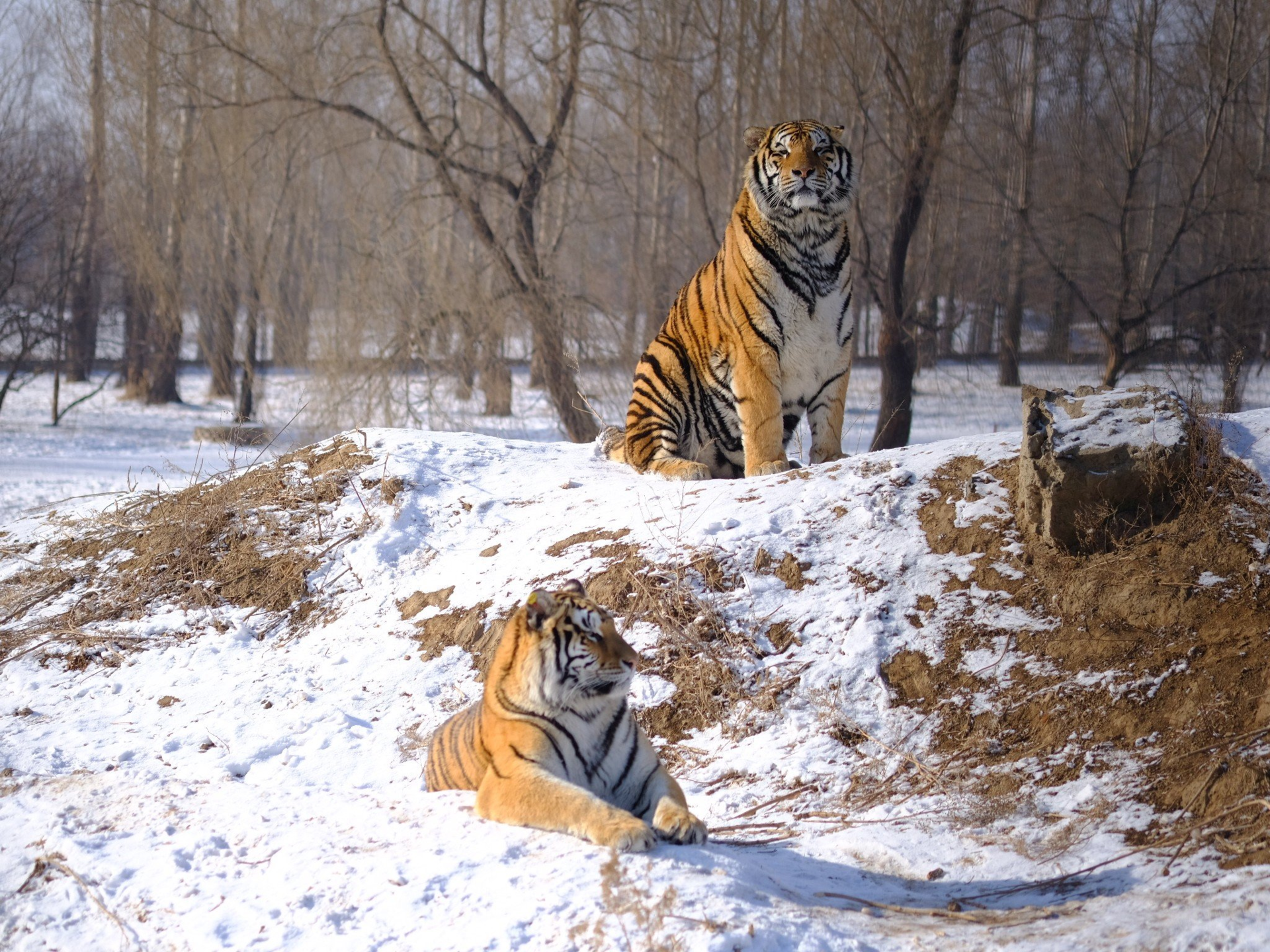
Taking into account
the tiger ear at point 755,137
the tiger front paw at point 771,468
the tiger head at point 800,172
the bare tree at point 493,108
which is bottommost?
the tiger front paw at point 771,468

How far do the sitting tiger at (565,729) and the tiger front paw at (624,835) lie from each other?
0.12m

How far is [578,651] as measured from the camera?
3.66m

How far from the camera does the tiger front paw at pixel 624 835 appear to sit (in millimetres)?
3264

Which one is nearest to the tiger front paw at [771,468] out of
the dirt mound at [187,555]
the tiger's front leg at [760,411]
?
the tiger's front leg at [760,411]

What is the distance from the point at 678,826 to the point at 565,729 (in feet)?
1.72

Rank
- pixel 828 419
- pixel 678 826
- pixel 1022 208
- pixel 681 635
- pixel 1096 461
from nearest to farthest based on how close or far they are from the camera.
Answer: pixel 678 826
pixel 1096 461
pixel 681 635
pixel 828 419
pixel 1022 208

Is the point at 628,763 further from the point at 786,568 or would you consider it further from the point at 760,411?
the point at 760,411

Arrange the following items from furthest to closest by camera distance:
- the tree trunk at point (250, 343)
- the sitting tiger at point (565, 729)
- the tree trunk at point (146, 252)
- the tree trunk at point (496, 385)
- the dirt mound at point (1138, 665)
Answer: the tree trunk at point (250, 343) < the tree trunk at point (146, 252) < the tree trunk at point (496, 385) < the dirt mound at point (1138, 665) < the sitting tiger at point (565, 729)

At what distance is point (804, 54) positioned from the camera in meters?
12.4

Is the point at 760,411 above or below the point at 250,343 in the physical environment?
below

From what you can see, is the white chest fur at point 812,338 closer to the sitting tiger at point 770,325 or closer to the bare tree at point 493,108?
the sitting tiger at point 770,325

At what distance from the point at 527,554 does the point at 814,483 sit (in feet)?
5.47

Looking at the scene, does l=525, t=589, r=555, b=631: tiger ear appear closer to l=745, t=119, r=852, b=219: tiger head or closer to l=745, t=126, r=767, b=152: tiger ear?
l=745, t=119, r=852, b=219: tiger head

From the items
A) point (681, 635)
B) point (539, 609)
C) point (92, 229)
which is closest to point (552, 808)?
point (539, 609)
